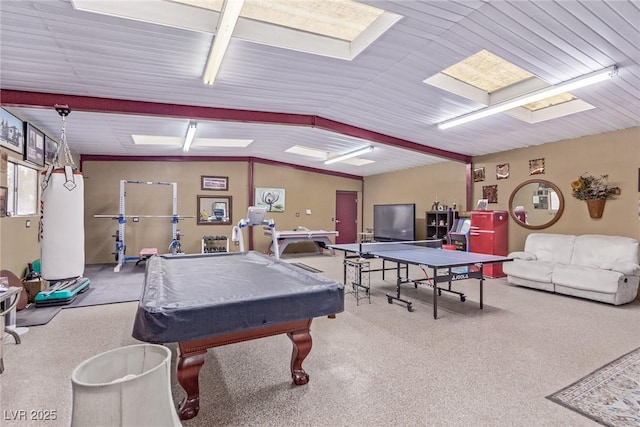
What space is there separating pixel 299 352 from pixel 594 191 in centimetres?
570

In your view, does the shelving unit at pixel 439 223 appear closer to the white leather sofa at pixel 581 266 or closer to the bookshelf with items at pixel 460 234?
the bookshelf with items at pixel 460 234

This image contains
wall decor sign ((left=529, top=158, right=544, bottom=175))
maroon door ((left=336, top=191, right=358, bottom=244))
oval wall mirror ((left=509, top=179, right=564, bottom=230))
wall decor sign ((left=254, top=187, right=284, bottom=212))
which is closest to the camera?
oval wall mirror ((left=509, top=179, right=564, bottom=230))

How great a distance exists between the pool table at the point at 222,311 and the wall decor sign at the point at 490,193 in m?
5.85

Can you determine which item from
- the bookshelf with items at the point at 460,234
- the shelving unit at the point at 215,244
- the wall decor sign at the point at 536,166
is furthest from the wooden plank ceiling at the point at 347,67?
the shelving unit at the point at 215,244

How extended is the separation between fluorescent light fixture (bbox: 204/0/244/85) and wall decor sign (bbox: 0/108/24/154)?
274 cm

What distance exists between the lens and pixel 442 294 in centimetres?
517

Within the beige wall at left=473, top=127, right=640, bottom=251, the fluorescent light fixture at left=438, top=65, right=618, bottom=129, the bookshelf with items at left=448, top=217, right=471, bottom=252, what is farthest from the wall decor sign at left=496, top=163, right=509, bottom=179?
the fluorescent light fixture at left=438, top=65, right=618, bottom=129

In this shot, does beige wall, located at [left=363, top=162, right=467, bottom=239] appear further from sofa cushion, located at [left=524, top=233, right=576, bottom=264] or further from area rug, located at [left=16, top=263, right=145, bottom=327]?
area rug, located at [left=16, top=263, right=145, bottom=327]

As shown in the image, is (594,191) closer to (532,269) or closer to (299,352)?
(532,269)

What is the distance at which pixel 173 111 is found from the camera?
185 inches

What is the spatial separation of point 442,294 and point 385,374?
9.58ft

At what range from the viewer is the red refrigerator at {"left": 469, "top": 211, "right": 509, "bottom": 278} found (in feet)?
21.7

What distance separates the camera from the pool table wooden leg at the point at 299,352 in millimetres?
2371

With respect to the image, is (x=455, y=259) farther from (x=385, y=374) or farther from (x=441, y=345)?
(x=385, y=374)
